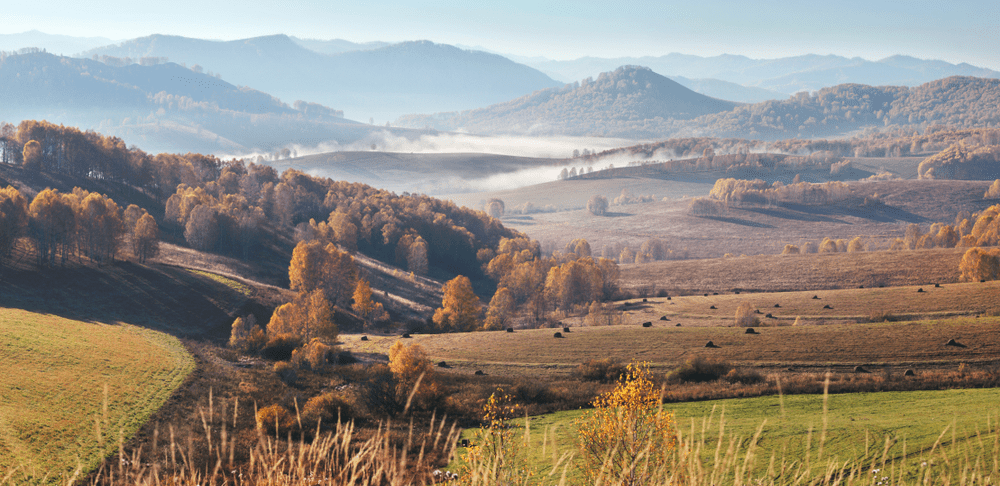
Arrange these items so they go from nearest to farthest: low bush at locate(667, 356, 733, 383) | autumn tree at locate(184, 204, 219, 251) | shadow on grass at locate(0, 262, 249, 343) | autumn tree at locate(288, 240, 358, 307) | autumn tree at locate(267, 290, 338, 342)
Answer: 1. low bush at locate(667, 356, 733, 383)
2. shadow on grass at locate(0, 262, 249, 343)
3. autumn tree at locate(267, 290, 338, 342)
4. autumn tree at locate(288, 240, 358, 307)
5. autumn tree at locate(184, 204, 219, 251)

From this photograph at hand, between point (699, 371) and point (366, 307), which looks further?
point (366, 307)

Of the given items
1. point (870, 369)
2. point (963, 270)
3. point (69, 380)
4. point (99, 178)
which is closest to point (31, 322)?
point (69, 380)

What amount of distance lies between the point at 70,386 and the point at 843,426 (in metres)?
61.9

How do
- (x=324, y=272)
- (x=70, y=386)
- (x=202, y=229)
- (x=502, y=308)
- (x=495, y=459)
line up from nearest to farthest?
(x=495, y=459) < (x=70, y=386) < (x=324, y=272) < (x=502, y=308) < (x=202, y=229)

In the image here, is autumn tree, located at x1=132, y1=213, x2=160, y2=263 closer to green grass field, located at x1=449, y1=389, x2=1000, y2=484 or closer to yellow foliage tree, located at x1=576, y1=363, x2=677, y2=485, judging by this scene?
green grass field, located at x1=449, y1=389, x2=1000, y2=484

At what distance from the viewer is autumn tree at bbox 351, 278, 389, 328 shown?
123188 millimetres

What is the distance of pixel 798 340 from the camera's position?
244 ft

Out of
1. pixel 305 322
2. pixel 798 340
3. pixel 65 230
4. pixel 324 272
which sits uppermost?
pixel 65 230

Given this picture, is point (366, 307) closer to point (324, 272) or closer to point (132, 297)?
point (324, 272)

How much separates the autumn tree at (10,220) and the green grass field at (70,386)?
3274 centimetres

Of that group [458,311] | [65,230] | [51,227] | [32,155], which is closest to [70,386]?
[51,227]

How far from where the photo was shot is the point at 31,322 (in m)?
76.3

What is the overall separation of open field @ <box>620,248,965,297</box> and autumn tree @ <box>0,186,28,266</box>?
13425cm

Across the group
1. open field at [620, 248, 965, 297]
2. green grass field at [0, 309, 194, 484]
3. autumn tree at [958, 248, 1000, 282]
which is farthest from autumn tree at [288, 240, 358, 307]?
autumn tree at [958, 248, 1000, 282]
